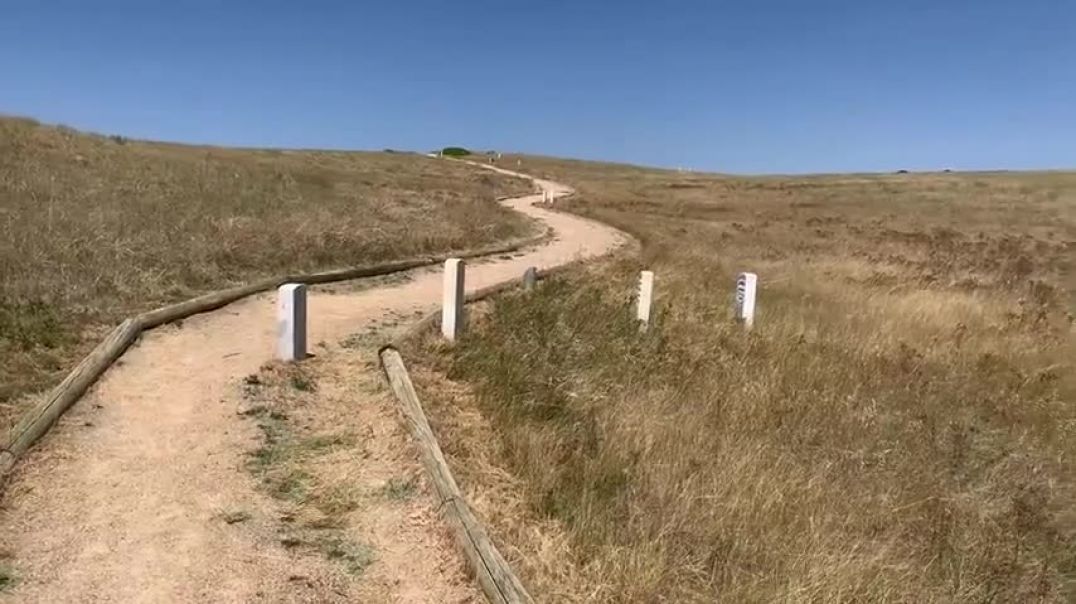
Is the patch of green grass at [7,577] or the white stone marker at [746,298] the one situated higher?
the white stone marker at [746,298]

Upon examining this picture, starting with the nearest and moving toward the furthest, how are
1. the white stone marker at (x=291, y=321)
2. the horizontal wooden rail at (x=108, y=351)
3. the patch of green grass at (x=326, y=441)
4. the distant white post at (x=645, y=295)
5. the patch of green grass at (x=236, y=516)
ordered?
the patch of green grass at (x=236, y=516) < the horizontal wooden rail at (x=108, y=351) < the patch of green grass at (x=326, y=441) < the white stone marker at (x=291, y=321) < the distant white post at (x=645, y=295)

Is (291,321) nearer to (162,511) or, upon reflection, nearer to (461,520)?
(162,511)

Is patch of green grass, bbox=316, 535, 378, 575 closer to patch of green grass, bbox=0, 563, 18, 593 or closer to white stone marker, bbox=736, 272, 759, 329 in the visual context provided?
patch of green grass, bbox=0, 563, 18, 593

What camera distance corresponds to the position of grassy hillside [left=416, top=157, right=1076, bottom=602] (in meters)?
4.89

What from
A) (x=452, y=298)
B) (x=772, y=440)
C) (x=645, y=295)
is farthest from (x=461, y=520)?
(x=645, y=295)

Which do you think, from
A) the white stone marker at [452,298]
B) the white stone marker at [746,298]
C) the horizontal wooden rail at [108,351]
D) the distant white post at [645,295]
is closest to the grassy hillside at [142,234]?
the horizontal wooden rail at [108,351]

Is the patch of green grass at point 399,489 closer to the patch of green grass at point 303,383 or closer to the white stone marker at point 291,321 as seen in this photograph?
the patch of green grass at point 303,383

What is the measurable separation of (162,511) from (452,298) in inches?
176

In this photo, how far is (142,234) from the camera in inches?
499

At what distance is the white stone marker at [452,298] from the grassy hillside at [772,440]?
1.17 feet

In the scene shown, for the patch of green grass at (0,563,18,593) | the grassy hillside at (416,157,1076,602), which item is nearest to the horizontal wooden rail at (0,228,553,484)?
the patch of green grass at (0,563,18,593)

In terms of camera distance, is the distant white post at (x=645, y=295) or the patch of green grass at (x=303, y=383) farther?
the distant white post at (x=645, y=295)

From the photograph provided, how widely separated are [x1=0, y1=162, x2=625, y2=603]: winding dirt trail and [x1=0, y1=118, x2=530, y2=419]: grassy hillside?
89 cm

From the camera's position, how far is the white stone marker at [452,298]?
873 cm
